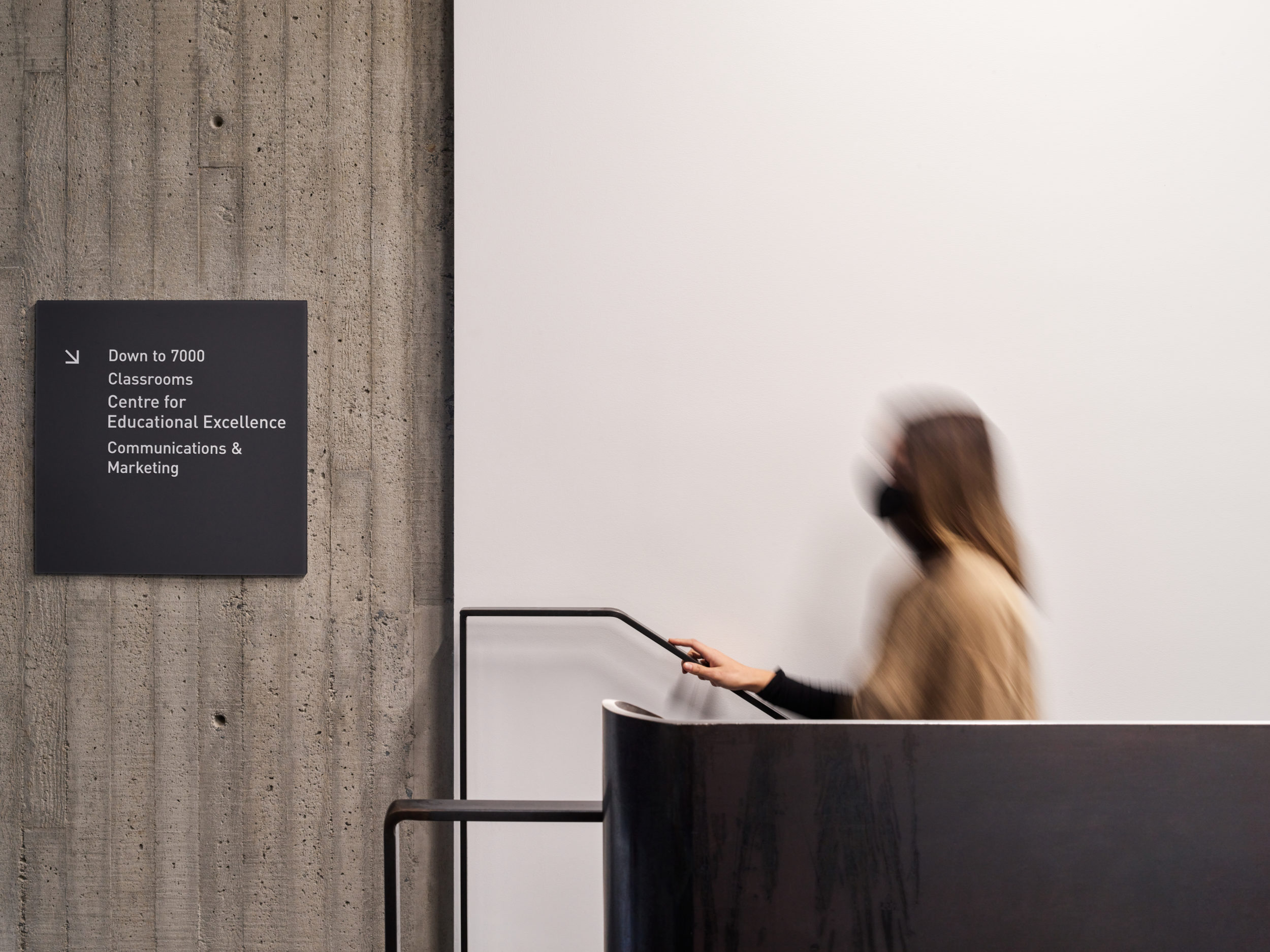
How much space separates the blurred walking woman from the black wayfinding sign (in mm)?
1584

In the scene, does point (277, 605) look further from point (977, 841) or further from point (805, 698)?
point (977, 841)

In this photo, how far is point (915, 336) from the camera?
1888mm

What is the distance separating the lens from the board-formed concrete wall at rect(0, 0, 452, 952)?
194cm

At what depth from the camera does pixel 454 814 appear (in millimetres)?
842

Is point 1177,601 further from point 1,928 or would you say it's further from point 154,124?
point 1,928

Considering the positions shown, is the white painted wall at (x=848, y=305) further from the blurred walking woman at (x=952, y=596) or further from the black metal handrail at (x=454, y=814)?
the black metal handrail at (x=454, y=814)

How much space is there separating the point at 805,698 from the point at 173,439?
1.82 meters

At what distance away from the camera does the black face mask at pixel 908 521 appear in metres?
1.10

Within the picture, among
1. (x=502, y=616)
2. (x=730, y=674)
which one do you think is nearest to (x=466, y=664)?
(x=502, y=616)

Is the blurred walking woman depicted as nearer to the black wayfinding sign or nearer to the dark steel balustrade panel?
the dark steel balustrade panel

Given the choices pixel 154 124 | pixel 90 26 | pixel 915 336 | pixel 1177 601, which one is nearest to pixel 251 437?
pixel 154 124

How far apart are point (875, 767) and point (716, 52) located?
1.88 meters

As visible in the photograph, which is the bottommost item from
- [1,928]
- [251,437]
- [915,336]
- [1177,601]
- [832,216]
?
[1,928]

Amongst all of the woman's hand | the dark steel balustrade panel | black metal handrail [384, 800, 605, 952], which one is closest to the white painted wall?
the woman's hand
